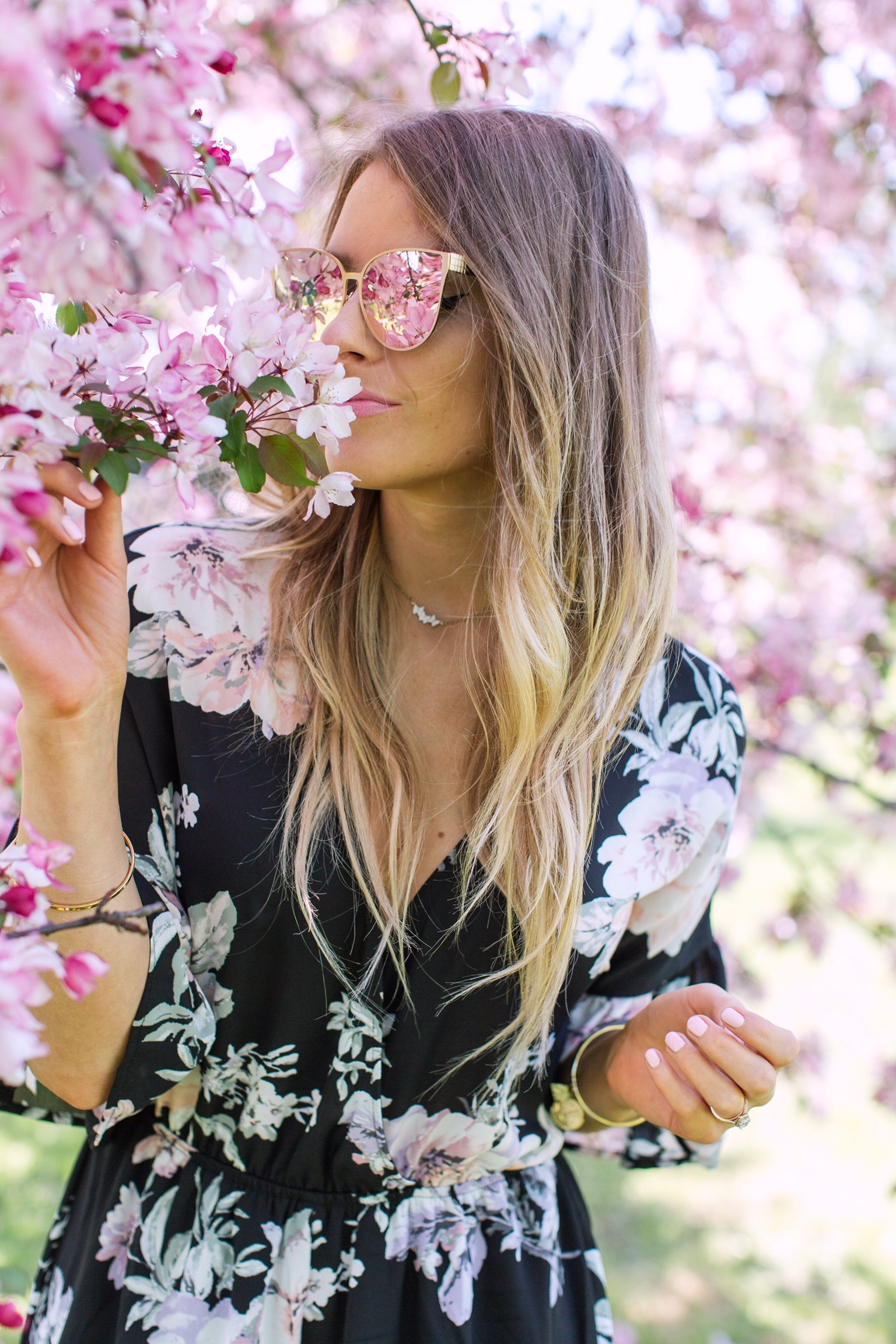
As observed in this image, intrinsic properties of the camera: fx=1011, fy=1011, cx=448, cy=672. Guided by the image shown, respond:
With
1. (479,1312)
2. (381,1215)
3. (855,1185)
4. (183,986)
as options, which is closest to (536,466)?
(183,986)

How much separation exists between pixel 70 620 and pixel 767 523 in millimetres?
2924

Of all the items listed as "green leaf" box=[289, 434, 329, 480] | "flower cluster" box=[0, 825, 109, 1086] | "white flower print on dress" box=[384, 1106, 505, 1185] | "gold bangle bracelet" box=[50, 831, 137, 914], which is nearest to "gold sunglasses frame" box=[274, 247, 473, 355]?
"green leaf" box=[289, 434, 329, 480]

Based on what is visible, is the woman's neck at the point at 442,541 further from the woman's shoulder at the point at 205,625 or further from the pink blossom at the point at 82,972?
the pink blossom at the point at 82,972

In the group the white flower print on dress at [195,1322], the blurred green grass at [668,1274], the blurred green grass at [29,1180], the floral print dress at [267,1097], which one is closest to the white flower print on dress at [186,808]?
the floral print dress at [267,1097]

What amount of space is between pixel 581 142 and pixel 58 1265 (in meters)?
1.82

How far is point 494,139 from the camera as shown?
1434 mm

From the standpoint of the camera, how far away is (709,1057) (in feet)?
4.01

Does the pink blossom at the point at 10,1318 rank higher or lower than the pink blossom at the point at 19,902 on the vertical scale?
lower

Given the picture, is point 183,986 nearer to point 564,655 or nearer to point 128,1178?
point 128,1178

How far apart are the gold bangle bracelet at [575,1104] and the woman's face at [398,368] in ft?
2.94

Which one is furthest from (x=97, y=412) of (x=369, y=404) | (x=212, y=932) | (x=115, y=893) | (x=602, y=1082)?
(x=602, y=1082)

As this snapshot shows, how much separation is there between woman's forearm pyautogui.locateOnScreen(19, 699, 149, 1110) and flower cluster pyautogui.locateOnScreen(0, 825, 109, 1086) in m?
0.18

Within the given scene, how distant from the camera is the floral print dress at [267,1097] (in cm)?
131

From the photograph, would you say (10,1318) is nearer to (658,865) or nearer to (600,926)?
(600,926)
